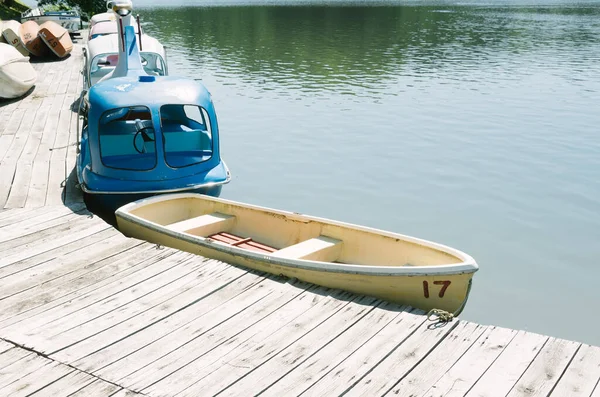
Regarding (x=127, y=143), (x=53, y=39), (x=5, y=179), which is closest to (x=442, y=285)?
(x=127, y=143)

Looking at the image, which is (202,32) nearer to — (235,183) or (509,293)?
(235,183)

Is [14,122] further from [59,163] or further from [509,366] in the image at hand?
[509,366]

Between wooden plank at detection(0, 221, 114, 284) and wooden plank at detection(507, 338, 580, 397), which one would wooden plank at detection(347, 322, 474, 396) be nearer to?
wooden plank at detection(507, 338, 580, 397)

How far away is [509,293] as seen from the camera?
10.1m

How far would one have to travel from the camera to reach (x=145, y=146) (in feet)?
37.8

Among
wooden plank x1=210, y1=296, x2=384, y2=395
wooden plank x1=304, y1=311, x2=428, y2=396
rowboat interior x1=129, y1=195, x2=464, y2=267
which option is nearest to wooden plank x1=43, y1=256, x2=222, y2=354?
rowboat interior x1=129, y1=195, x2=464, y2=267

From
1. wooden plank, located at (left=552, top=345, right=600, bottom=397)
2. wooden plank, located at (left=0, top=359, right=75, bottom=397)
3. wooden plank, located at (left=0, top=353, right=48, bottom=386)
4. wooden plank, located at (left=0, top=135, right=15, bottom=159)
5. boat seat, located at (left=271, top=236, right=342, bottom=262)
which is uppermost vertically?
boat seat, located at (left=271, top=236, right=342, bottom=262)

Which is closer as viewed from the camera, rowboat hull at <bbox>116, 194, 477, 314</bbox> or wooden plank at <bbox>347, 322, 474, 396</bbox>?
wooden plank at <bbox>347, 322, 474, 396</bbox>

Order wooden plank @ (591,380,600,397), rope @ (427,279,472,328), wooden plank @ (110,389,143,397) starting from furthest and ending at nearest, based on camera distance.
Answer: rope @ (427,279,472,328) < wooden plank @ (591,380,600,397) < wooden plank @ (110,389,143,397)

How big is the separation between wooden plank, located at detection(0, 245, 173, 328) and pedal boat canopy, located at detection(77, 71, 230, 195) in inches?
84.0

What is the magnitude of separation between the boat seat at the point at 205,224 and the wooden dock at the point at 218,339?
747mm

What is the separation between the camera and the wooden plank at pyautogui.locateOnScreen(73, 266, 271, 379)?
20.7 feet

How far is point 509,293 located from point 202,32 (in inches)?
1581

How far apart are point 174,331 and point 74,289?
5.48 ft
